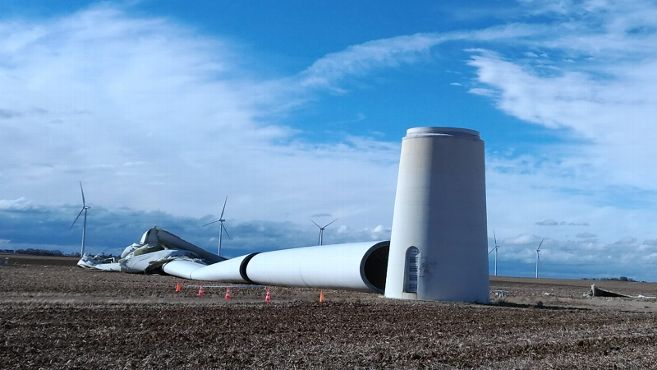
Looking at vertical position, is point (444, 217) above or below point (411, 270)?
above

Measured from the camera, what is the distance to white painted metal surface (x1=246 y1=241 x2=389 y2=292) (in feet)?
124

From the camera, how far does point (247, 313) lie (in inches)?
918

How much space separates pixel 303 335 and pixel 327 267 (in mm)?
22140

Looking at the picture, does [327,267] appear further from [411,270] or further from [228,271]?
[228,271]

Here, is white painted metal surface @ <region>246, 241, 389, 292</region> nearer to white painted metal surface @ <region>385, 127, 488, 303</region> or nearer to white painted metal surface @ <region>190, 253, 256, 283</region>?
white painted metal surface @ <region>190, 253, 256, 283</region>

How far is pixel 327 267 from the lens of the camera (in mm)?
40156

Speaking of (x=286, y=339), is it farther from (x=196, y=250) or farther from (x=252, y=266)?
(x=196, y=250)

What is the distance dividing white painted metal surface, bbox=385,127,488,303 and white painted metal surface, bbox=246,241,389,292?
13.5 ft

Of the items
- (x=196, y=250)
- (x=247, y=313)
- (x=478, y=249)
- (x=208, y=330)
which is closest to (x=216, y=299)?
(x=247, y=313)

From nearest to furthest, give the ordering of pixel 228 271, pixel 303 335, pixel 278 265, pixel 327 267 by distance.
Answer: pixel 303 335 → pixel 327 267 → pixel 278 265 → pixel 228 271

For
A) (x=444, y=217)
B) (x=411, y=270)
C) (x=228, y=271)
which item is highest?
(x=444, y=217)

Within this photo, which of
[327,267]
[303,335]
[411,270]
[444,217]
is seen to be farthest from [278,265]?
[303,335]

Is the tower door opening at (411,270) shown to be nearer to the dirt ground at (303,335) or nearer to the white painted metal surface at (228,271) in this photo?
the dirt ground at (303,335)

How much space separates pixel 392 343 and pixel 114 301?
41.0 feet
